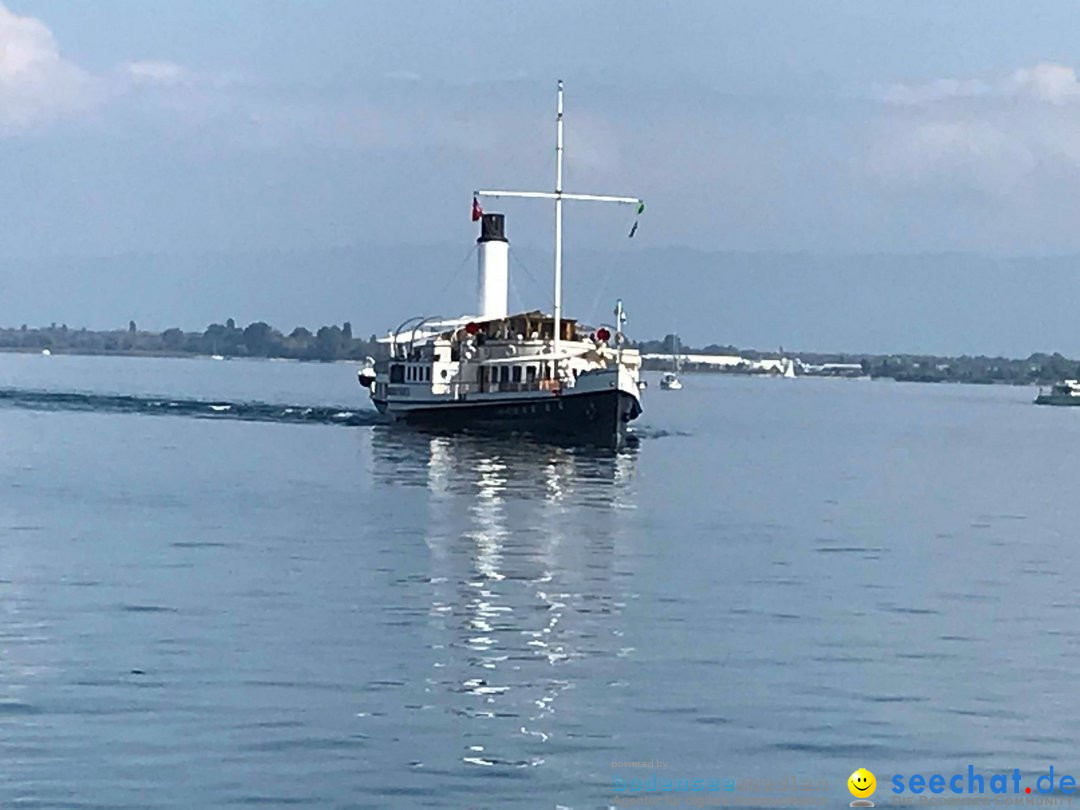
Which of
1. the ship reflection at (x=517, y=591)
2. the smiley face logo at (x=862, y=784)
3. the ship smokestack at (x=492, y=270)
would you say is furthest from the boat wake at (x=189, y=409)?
the smiley face logo at (x=862, y=784)

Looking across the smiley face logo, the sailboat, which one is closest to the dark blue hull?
the sailboat

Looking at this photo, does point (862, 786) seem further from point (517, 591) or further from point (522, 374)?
point (522, 374)

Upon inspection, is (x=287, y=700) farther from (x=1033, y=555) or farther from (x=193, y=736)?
(x=1033, y=555)

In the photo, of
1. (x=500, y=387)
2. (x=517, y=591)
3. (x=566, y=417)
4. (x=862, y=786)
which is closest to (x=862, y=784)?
(x=862, y=786)

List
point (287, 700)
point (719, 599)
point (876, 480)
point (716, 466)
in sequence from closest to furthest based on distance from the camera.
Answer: point (287, 700) → point (719, 599) → point (876, 480) → point (716, 466)

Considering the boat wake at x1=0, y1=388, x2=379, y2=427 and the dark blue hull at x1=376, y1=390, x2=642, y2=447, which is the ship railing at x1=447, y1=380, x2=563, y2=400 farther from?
the boat wake at x1=0, y1=388, x2=379, y2=427

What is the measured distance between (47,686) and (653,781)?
8039 millimetres

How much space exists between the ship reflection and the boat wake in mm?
37386

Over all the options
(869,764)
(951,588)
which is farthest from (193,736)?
(951,588)

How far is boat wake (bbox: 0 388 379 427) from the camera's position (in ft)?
348

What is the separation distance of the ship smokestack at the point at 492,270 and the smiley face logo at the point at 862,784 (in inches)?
3080

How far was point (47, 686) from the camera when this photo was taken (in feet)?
80.8

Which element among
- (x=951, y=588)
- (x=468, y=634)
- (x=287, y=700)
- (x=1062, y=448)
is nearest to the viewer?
(x=287, y=700)

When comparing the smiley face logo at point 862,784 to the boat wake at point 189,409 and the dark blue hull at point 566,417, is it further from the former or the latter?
the boat wake at point 189,409
